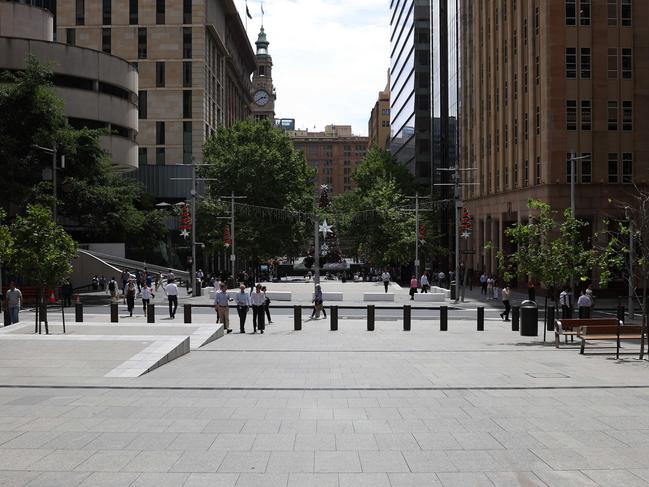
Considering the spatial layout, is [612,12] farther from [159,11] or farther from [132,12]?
[132,12]

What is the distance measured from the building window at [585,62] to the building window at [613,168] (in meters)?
5.34

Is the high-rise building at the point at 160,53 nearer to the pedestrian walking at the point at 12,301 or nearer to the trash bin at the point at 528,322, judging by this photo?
the pedestrian walking at the point at 12,301

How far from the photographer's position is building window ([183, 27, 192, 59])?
78875mm

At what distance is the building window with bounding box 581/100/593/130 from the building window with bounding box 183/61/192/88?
153 ft

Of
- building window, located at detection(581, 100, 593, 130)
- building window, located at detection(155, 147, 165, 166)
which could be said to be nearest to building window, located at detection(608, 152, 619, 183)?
building window, located at detection(581, 100, 593, 130)

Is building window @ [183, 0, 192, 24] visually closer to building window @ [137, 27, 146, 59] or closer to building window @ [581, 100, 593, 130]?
building window @ [137, 27, 146, 59]

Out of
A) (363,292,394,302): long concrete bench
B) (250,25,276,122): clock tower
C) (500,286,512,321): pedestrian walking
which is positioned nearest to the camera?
(500,286,512,321): pedestrian walking

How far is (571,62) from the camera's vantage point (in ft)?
152

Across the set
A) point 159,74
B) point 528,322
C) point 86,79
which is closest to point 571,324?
point 528,322

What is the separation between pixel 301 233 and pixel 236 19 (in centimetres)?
4100

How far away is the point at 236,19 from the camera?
97500 millimetres

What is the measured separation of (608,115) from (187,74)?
4837 centimetres

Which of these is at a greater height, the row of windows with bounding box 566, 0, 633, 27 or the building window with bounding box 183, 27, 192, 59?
the building window with bounding box 183, 27, 192, 59

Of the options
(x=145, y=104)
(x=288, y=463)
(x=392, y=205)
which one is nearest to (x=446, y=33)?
(x=392, y=205)
